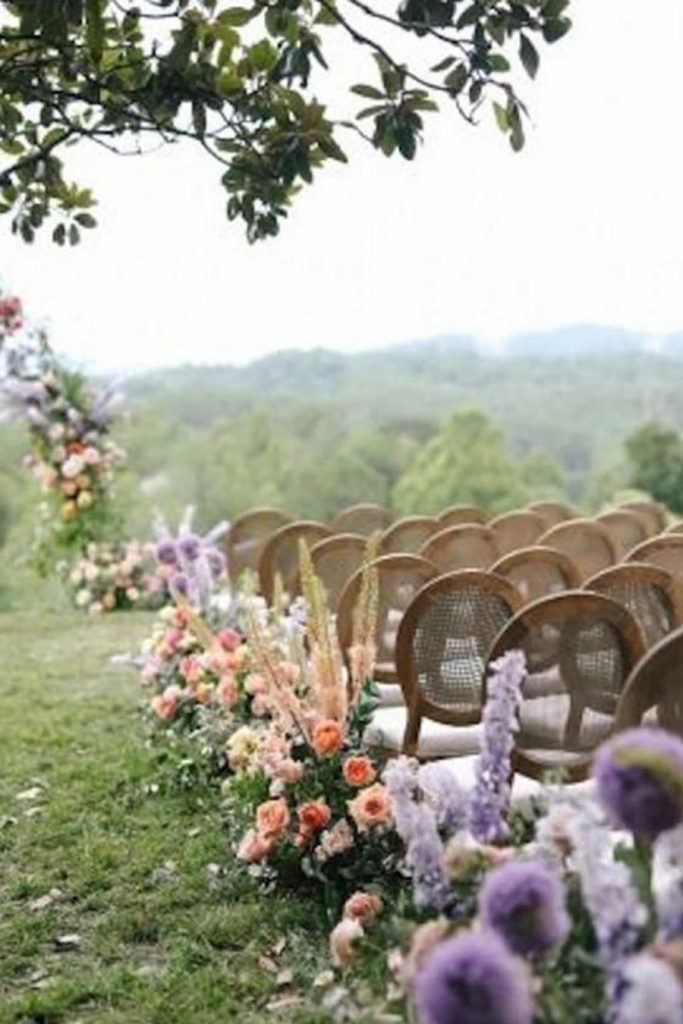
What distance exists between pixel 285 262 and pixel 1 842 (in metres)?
12.1

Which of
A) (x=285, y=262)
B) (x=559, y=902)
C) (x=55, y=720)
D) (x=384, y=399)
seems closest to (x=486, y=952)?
(x=559, y=902)

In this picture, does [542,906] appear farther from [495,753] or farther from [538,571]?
[538,571]

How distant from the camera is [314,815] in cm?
366

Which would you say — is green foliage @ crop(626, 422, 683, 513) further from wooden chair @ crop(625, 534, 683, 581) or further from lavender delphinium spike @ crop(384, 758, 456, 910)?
lavender delphinium spike @ crop(384, 758, 456, 910)

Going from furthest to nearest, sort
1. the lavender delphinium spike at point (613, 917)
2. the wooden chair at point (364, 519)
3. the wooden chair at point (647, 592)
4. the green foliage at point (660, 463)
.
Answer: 1. the green foliage at point (660, 463)
2. the wooden chair at point (364, 519)
3. the wooden chair at point (647, 592)
4. the lavender delphinium spike at point (613, 917)

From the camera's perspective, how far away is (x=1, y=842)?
455 cm

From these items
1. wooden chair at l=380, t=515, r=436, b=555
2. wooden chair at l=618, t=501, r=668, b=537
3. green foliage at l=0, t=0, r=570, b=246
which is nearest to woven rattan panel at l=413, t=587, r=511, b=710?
green foliage at l=0, t=0, r=570, b=246

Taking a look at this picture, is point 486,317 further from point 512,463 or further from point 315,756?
point 315,756

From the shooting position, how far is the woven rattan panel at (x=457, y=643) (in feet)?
13.3

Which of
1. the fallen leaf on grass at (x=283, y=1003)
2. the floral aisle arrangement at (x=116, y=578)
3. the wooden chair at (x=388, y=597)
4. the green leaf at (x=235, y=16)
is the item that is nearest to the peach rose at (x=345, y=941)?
the fallen leaf on grass at (x=283, y=1003)

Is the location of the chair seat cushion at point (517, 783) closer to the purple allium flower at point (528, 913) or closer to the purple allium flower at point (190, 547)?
the purple allium flower at point (528, 913)

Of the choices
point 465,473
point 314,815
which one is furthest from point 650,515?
point 465,473

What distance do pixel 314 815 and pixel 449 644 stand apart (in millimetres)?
695

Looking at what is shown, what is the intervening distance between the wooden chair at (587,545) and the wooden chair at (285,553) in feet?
3.58
